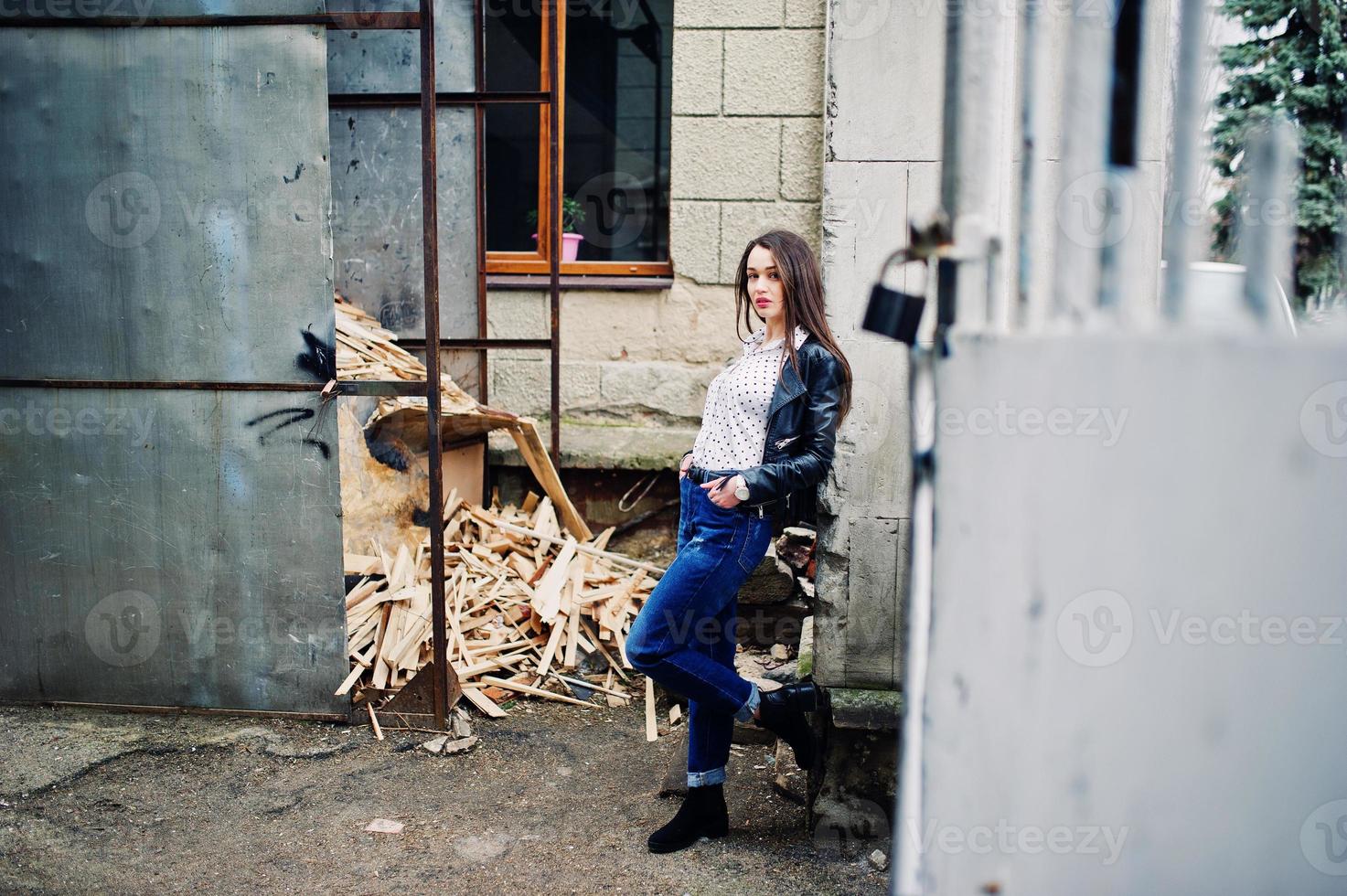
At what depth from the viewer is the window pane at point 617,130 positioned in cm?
662

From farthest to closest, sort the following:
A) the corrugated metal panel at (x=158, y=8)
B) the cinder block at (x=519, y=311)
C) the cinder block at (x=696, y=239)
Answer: the cinder block at (x=519, y=311)
the cinder block at (x=696, y=239)
the corrugated metal panel at (x=158, y=8)

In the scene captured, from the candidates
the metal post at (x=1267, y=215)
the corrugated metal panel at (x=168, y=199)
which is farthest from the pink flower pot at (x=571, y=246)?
the metal post at (x=1267, y=215)

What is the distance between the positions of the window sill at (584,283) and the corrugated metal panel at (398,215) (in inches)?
15.0

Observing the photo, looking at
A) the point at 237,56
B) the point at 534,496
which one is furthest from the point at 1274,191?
the point at 534,496

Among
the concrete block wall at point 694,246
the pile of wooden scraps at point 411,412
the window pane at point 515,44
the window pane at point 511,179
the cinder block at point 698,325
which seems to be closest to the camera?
the pile of wooden scraps at point 411,412

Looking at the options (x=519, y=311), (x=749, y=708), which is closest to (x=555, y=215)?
(x=519, y=311)

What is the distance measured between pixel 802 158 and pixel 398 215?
8.13 ft

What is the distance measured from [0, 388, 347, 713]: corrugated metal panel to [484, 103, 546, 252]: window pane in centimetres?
299

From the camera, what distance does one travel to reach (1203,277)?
1541mm

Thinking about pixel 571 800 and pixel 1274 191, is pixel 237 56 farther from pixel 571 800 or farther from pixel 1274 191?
pixel 1274 191

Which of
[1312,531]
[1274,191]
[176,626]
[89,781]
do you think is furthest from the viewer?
[176,626]

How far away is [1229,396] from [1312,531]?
0.76 ft

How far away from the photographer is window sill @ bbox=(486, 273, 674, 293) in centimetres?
648

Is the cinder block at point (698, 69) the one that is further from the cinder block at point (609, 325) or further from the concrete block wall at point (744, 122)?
the cinder block at point (609, 325)
